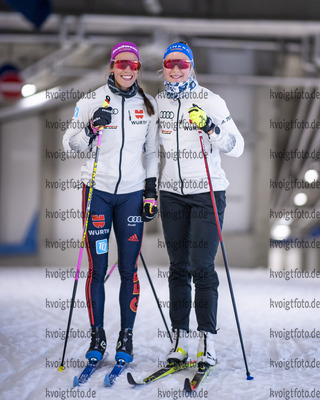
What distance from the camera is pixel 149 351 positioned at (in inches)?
135

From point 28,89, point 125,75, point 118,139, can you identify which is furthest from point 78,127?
point 28,89

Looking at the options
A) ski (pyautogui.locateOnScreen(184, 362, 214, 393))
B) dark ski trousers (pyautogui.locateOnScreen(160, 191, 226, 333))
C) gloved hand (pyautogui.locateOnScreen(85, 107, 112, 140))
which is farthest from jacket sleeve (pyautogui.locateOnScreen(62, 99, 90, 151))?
ski (pyautogui.locateOnScreen(184, 362, 214, 393))

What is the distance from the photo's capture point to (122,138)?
10.0ft

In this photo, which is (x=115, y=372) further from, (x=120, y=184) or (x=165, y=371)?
(x=120, y=184)

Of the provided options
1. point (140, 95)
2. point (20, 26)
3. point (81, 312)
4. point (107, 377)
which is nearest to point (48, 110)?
point (20, 26)

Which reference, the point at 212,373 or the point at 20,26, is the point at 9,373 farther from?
the point at 20,26

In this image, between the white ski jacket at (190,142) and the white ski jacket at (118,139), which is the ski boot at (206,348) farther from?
the white ski jacket at (118,139)

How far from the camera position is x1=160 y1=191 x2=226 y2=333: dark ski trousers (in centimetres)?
298

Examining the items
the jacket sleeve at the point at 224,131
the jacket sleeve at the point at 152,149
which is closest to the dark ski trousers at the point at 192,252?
the jacket sleeve at the point at 152,149

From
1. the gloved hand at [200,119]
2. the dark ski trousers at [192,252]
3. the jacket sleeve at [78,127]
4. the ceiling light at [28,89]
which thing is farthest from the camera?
the ceiling light at [28,89]

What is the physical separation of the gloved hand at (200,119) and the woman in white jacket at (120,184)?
0.90 feet

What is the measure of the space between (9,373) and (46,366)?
0.71 ft

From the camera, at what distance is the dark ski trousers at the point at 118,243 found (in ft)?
9.98

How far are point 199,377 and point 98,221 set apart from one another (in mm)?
925
